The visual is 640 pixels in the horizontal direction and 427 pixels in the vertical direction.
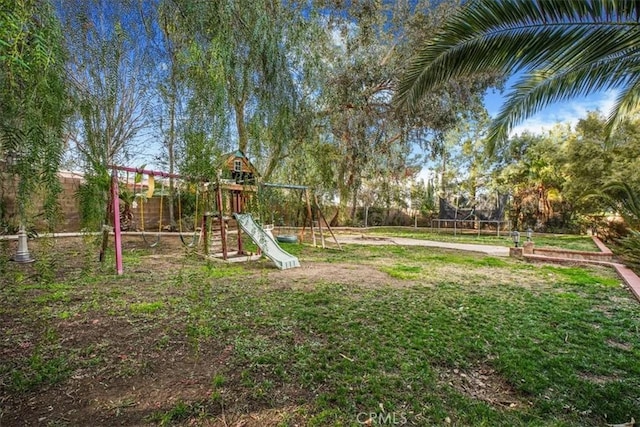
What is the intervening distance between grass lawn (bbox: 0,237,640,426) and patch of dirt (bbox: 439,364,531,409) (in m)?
0.01

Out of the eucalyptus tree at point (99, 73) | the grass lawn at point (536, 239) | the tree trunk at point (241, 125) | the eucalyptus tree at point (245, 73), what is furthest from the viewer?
the grass lawn at point (536, 239)

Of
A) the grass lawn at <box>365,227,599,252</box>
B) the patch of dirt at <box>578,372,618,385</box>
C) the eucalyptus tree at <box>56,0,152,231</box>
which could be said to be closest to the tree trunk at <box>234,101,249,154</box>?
the eucalyptus tree at <box>56,0,152,231</box>

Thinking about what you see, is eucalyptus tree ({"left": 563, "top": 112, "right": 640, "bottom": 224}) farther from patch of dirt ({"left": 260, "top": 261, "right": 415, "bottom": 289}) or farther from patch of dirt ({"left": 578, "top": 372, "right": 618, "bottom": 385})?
patch of dirt ({"left": 578, "top": 372, "right": 618, "bottom": 385})

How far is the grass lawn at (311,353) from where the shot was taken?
170 centimetres

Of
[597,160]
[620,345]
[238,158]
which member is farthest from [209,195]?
[597,160]

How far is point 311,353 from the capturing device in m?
2.33

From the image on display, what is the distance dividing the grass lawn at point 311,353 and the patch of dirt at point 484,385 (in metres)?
0.01

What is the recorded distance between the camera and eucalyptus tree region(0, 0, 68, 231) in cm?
107

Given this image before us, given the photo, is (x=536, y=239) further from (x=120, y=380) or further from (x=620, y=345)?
(x=120, y=380)

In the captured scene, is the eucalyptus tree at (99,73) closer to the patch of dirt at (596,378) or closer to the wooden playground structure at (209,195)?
the wooden playground structure at (209,195)

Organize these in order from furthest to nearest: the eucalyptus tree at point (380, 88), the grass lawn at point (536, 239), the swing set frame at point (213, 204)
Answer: the grass lawn at point (536, 239)
the eucalyptus tree at point (380, 88)
the swing set frame at point (213, 204)

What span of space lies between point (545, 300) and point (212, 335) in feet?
11.7

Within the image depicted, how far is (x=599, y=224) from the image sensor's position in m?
9.31

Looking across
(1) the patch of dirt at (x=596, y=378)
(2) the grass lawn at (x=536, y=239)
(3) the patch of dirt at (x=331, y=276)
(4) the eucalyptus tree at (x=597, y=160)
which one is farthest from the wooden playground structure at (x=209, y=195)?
(4) the eucalyptus tree at (x=597, y=160)
